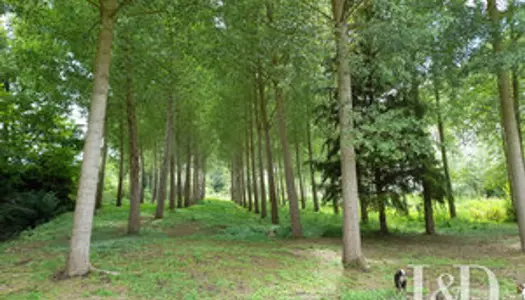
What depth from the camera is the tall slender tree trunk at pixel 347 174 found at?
664cm

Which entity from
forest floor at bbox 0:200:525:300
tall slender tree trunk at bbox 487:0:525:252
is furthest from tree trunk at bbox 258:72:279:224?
tall slender tree trunk at bbox 487:0:525:252

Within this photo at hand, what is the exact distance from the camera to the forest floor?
4.81 m

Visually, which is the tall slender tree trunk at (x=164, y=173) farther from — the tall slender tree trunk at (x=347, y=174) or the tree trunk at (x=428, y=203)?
the tree trunk at (x=428, y=203)

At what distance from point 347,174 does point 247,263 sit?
2.82 m

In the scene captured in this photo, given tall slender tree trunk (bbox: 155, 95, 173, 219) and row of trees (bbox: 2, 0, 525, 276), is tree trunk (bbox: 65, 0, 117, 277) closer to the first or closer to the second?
row of trees (bbox: 2, 0, 525, 276)

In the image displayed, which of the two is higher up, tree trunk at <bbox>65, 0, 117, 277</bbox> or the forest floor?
tree trunk at <bbox>65, 0, 117, 277</bbox>

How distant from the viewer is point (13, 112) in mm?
12852

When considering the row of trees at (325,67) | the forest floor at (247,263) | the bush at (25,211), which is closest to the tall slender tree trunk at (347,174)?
the row of trees at (325,67)

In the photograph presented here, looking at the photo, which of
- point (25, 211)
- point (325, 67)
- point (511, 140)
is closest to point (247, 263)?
point (325, 67)

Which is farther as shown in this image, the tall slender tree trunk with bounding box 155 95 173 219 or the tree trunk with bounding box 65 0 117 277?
the tall slender tree trunk with bounding box 155 95 173 219

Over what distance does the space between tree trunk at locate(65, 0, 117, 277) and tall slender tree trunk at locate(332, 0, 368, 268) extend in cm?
479

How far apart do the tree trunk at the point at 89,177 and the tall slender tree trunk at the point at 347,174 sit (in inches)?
188

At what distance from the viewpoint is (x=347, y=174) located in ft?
22.2

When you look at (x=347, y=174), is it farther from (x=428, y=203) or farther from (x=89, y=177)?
(x=428, y=203)
